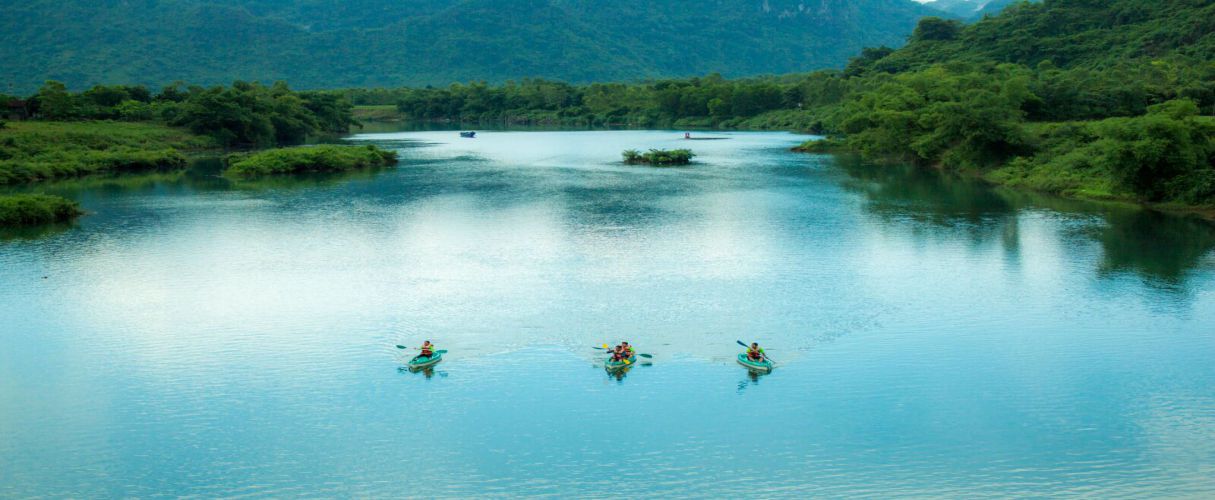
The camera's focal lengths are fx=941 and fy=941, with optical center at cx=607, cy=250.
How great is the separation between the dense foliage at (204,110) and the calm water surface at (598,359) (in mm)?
39435

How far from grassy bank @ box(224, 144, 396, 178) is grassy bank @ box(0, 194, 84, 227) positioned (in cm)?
1812

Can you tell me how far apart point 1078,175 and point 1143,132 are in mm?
8150

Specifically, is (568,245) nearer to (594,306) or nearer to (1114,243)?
(594,306)

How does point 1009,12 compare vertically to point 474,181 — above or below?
above

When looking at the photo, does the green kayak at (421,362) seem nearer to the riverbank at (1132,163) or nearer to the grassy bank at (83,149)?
the riverbank at (1132,163)

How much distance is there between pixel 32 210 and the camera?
119 ft

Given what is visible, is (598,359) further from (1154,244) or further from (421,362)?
(1154,244)

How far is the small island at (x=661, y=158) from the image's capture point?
62781 mm

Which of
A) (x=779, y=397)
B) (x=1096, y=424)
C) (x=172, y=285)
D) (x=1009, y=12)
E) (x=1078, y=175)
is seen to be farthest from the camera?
(x=1009, y=12)

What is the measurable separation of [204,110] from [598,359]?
6392 cm

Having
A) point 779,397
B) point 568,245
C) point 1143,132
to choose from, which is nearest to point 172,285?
point 568,245

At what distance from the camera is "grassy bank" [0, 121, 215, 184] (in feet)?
175

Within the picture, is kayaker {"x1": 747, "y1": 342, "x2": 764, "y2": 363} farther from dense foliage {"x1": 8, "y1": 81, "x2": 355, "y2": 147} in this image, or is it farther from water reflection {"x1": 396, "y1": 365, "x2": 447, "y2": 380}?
dense foliage {"x1": 8, "y1": 81, "x2": 355, "y2": 147}

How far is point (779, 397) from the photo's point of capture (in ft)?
56.9
